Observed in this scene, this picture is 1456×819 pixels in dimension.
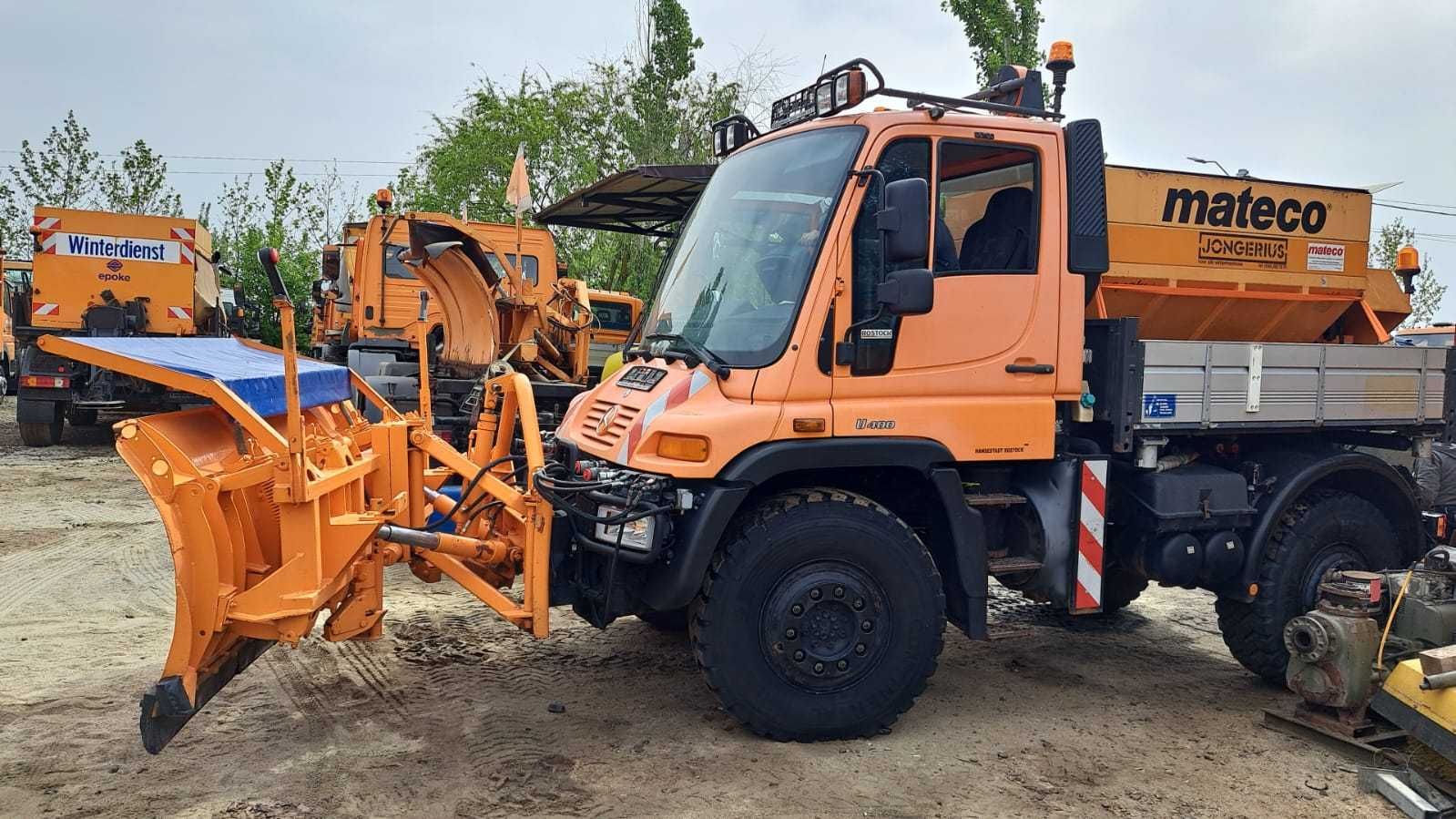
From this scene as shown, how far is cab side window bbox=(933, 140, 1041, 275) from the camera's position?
4473mm

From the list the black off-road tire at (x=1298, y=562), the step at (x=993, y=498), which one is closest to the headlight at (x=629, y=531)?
the step at (x=993, y=498)

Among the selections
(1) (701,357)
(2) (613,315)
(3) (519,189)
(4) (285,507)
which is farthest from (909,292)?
(2) (613,315)

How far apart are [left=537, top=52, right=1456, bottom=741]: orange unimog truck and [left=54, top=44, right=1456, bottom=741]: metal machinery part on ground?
1 cm

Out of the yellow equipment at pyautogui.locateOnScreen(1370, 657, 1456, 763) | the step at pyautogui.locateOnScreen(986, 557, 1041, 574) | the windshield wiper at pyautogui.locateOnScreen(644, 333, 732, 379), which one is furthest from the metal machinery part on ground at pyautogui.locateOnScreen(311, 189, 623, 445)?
the yellow equipment at pyautogui.locateOnScreen(1370, 657, 1456, 763)

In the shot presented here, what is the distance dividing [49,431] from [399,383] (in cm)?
757

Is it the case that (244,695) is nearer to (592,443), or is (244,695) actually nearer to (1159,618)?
(592,443)

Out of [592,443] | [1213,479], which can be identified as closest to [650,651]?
[592,443]

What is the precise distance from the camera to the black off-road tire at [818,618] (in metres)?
4.12

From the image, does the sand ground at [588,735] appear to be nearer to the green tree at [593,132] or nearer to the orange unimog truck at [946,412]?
the orange unimog truck at [946,412]

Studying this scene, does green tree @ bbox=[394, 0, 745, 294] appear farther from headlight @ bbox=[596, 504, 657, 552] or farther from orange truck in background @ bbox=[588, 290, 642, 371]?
headlight @ bbox=[596, 504, 657, 552]

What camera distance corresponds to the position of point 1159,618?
21.9 ft

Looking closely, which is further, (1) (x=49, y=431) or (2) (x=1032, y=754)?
(1) (x=49, y=431)

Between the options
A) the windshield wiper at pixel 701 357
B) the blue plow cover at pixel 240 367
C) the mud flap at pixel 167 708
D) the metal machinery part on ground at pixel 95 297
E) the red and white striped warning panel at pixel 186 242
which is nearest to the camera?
the mud flap at pixel 167 708

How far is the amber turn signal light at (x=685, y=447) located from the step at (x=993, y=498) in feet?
4.10
